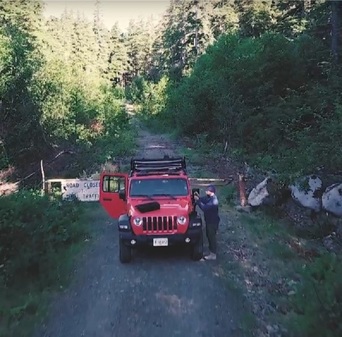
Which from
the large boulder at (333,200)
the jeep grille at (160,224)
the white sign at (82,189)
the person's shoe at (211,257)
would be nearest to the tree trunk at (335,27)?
the large boulder at (333,200)

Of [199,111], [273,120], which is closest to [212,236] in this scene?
[273,120]

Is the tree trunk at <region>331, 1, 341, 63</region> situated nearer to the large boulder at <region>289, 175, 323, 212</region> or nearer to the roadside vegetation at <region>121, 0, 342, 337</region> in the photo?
the roadside vegetation at <region>121, 0, 342, 337</region>

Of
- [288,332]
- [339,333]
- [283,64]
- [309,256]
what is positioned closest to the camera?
[339,333]

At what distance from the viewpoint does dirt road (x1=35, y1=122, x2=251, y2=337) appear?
6.88m

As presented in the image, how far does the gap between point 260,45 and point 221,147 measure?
7.10 metres

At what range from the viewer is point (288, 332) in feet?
21.6

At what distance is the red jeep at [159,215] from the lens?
31.0 ft

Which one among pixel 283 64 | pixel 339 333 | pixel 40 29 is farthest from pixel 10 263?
pixel 40 29

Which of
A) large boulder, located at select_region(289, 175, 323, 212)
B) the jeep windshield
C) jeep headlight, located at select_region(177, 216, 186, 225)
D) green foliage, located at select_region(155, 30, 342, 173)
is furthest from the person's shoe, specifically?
green foliage, located at select_region(155, 30, 342, 173)

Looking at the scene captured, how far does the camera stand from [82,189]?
13.9 metres

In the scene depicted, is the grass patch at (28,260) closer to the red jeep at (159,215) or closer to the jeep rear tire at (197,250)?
the red jeep at (159,215)

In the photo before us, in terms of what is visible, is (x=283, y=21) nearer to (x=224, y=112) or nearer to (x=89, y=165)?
(x=224, y=112)

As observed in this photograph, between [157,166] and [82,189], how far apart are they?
145 inches

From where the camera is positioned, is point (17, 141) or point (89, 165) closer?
point (17, 141)
